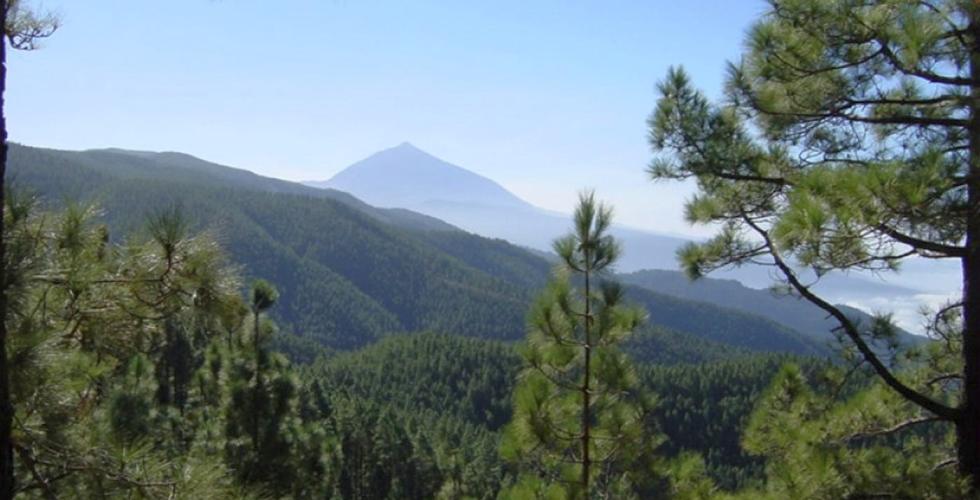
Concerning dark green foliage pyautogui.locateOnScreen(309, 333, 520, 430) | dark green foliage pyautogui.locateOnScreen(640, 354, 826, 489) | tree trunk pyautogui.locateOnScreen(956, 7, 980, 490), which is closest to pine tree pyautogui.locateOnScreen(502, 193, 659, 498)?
tree trunk pyautogui.locateOnScreen(956, 7, 980, 490)

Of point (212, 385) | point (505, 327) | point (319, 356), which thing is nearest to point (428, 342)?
point (319, 356)

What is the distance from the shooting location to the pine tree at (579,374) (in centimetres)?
500

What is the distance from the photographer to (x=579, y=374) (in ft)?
17.5

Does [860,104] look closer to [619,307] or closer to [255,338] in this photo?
[619,307]

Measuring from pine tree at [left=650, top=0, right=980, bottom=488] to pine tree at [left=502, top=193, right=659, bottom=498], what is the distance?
3.25ft

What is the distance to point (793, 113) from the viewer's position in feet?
15.9

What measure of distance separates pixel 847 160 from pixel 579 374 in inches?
95.1

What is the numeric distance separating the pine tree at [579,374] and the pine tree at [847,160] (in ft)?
3.25

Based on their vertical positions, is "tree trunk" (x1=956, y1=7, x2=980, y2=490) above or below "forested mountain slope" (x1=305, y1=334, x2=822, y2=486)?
above

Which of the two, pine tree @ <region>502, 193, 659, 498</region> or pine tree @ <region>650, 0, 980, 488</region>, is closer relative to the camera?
pine tree @ <region>650, 0, 980, 488</region>

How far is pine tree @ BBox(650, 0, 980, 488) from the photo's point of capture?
3.59m

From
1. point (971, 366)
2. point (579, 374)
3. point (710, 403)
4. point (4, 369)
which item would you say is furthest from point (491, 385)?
point (4, 369)

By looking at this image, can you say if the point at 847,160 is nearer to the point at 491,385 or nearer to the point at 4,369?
the point at 4,369

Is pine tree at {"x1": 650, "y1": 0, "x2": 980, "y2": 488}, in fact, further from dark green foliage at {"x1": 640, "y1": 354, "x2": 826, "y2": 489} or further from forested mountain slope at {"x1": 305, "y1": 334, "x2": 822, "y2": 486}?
dark green foliage at {"x1": 640, "y1": 354, "x2": 826, "y2": 489}
